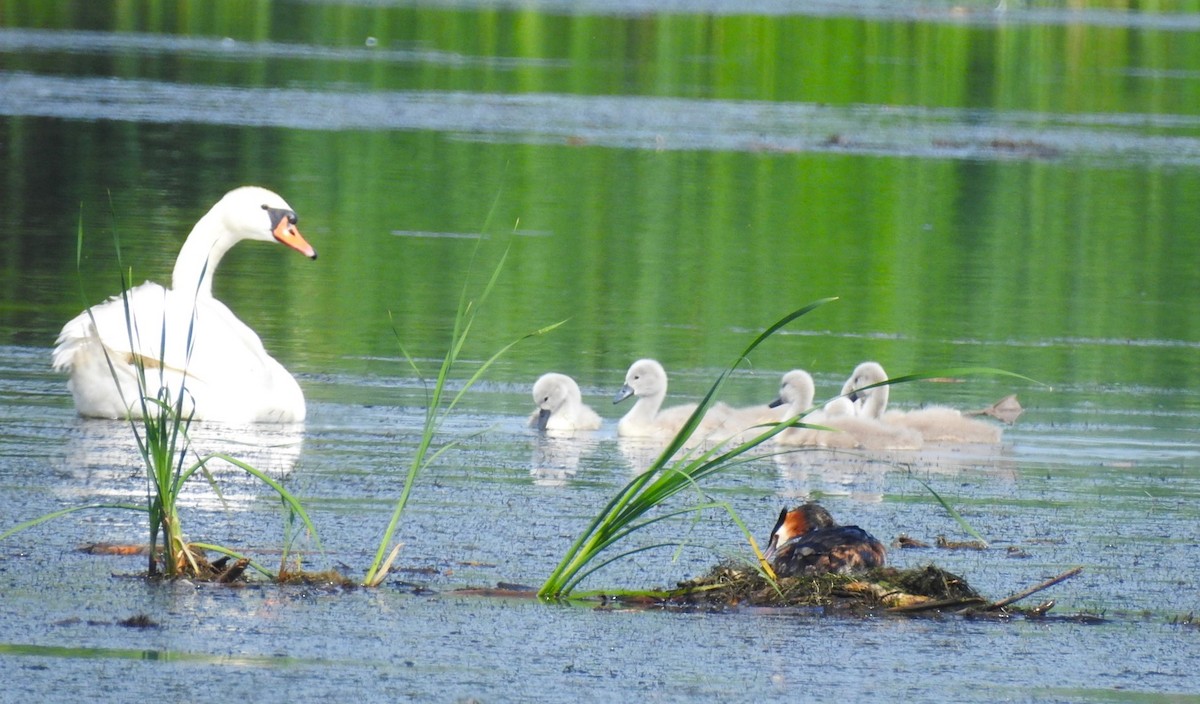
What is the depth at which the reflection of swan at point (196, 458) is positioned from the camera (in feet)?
25.6

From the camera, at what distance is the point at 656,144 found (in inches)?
951

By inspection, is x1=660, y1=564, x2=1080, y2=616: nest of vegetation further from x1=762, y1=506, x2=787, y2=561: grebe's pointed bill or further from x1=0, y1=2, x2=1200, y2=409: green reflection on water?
x1=0, y1=2, x2=1200, y2=409: green reflection on water

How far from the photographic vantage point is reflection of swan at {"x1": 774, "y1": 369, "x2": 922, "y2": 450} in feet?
32.3

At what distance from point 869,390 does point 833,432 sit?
1.26 meters

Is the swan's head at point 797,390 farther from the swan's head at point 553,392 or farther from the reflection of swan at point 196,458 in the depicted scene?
the reflection of swan at point 196,458

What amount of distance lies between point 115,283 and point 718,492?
6216mm

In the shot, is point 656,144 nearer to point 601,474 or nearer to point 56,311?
point 56,311

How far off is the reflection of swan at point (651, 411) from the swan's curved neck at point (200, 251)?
6.44 ft

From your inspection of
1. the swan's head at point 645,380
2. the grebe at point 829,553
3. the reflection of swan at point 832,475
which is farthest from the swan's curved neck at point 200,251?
the grebe at point 829,553

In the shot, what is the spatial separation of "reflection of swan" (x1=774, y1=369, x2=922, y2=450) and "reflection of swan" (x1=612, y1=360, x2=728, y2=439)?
0.31m

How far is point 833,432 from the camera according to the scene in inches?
381

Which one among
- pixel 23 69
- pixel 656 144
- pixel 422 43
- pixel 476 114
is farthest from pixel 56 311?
pixel 422 43

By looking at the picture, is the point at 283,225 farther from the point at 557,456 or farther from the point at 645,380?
the point at 557,456

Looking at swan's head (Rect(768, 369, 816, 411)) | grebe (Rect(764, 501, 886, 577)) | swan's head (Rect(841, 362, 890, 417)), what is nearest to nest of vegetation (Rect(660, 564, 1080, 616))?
grebe (Rect(764, 501, 886, 577))
